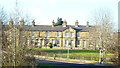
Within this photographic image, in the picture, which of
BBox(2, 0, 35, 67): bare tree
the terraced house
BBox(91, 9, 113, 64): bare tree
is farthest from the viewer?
the terraced house

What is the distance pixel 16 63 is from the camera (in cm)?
1251

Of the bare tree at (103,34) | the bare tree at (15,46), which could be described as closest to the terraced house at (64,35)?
the bare tree at (103,34)

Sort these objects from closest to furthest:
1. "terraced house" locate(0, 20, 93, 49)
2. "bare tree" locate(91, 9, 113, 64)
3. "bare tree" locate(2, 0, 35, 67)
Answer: "bare tree" locate(2, 0, 35, 67) → "bare tree" locate(91, 9, 113, 64) → "terraced house" locate(0, 20, 93, 49)

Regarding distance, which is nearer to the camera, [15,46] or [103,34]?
[15,46]

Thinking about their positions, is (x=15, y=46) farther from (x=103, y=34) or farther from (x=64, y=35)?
(x=64, y=35)

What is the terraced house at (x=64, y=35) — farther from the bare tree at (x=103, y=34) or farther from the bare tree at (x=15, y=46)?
the bare tree at (x=15, y=46)

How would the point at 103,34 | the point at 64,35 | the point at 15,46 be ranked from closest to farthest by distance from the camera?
the point at 15,46
the point at 103,34
the point at 64,35

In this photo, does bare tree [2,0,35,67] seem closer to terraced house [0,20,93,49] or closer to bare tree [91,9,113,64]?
bare tree [91,9,113,64]

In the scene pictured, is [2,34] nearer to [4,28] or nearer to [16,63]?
[4,28]

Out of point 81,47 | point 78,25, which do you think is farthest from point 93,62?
point 78,25

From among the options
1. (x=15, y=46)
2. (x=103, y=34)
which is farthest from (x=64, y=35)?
(x=15, y=46)

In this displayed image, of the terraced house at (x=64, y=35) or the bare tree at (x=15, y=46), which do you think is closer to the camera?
the bare tree at (x=15, y=46)

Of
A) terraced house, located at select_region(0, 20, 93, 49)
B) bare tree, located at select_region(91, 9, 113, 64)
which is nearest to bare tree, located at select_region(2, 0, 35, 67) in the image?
bare tree, located at select_region(91, 9, 113, 64)

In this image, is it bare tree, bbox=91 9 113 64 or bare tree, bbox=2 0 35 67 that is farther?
bare tree, bbox=91 9 113 64
